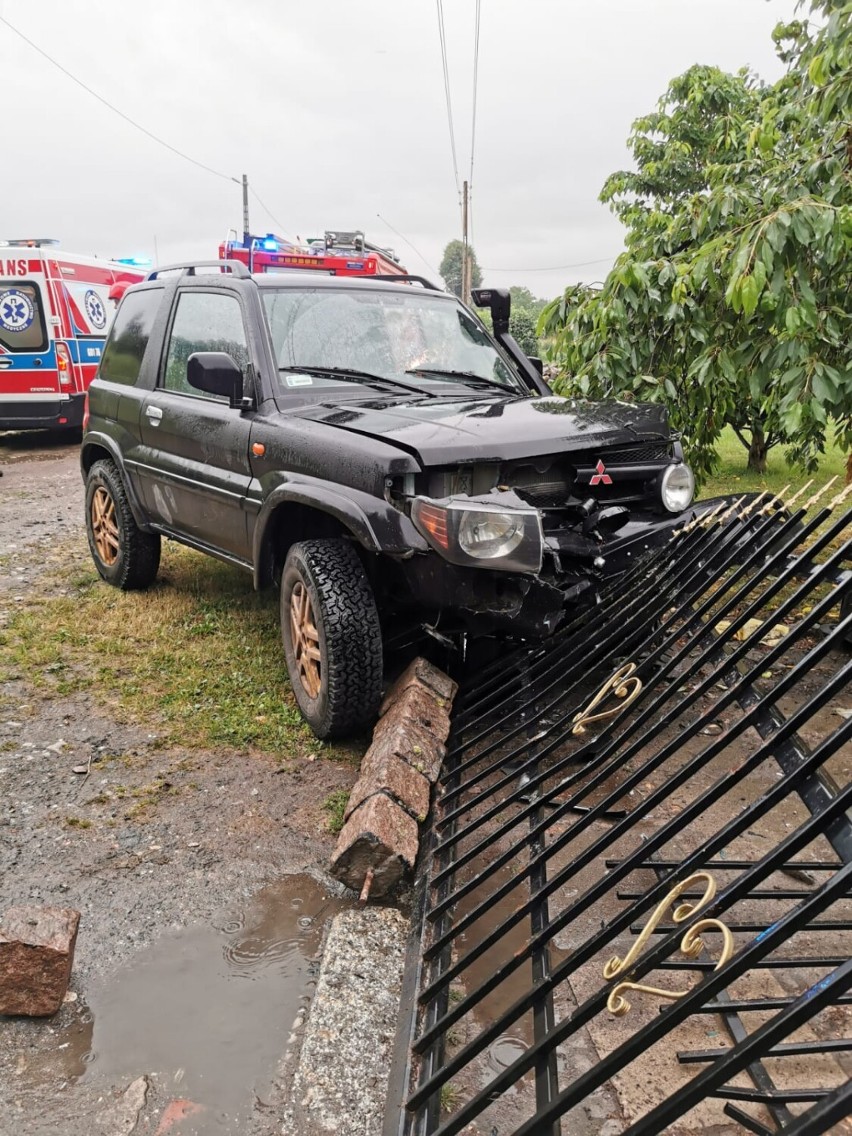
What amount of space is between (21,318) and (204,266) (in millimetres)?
8487

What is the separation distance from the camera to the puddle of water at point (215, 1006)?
7.04 feet

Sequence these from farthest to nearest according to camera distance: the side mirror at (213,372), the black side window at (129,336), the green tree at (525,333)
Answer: the green tree at (525,333)
the black side window at (129,336)
the side mirror at (213,372)

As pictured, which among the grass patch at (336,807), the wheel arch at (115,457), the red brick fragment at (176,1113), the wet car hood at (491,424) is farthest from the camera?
the wheel arch at (115,457)

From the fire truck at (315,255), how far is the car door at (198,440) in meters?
6.92

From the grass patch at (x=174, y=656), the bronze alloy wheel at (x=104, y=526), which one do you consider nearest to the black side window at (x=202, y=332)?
the bronze alloy wheel at (x=104, y=526)

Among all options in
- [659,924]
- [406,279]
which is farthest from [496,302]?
[659,924]

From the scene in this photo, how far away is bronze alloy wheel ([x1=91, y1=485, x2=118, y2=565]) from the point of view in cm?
595

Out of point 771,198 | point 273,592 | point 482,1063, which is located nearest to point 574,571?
point 482,1063

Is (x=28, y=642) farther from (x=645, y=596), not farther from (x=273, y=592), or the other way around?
(x=645, y=596)

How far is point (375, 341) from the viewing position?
15.1 feet

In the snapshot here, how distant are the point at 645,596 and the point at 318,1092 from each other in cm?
205

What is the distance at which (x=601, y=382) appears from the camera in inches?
205

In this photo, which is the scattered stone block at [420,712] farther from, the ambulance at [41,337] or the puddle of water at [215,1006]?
the ambulance at [41,337]

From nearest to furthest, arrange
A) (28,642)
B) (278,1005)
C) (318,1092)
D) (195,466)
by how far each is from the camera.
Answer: (318,1092) → (278,1005) → (195,466) → (28,642)
